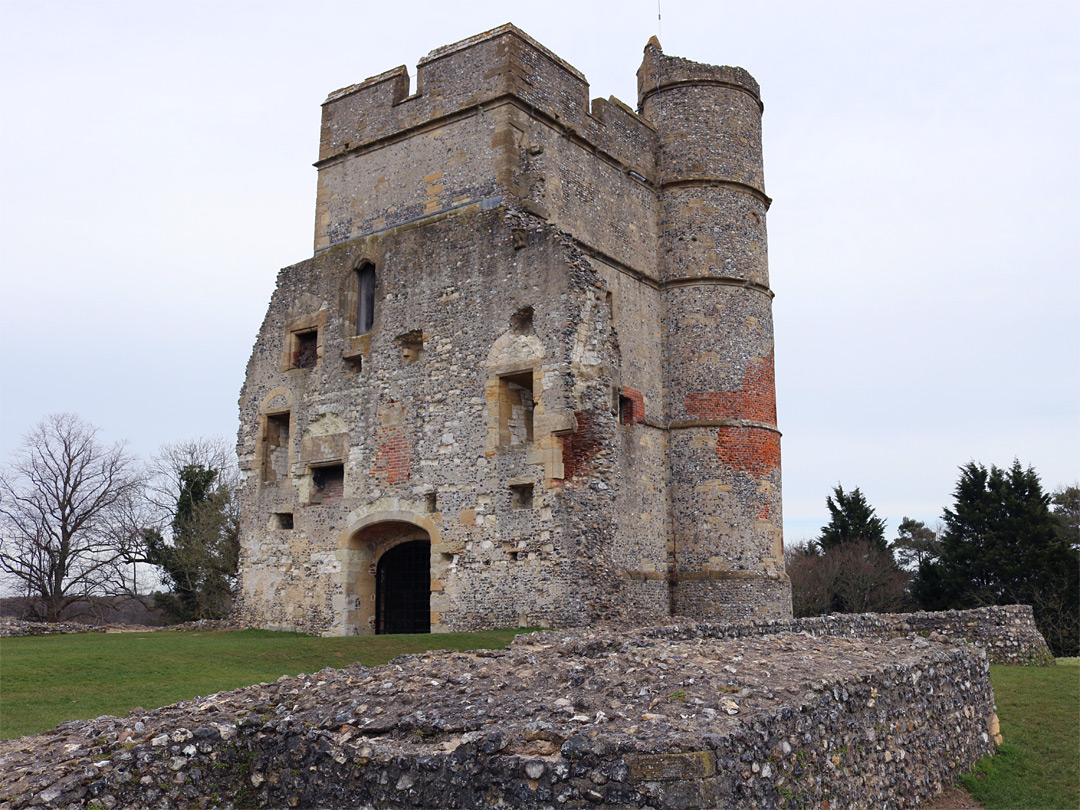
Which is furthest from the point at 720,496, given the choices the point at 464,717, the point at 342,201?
the point at 464,717

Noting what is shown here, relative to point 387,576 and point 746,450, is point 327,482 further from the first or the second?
point 746,450

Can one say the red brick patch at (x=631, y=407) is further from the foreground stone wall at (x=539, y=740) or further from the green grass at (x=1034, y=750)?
the foreground stone wall at (x=539, y=740)

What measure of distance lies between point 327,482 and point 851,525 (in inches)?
1219

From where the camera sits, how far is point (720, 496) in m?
20.5

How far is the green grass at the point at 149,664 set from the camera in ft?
34.7

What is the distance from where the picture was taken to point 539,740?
19.4 feet

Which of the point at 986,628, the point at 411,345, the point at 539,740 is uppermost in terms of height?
the point at 411,345

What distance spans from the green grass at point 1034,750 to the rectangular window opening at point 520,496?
25.9ft

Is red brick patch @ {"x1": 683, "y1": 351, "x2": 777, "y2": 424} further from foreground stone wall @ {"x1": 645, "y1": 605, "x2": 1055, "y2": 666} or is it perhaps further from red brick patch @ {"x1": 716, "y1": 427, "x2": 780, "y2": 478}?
foreground stone wall @ {"x1": 645, "y1": 605, "x2": 1055, "y2": 666}

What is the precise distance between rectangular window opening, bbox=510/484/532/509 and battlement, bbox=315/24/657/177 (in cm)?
779

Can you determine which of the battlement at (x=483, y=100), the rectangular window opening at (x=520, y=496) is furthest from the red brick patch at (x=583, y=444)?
the battlement at (x=483, y=100)

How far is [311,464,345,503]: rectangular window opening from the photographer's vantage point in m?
19.5

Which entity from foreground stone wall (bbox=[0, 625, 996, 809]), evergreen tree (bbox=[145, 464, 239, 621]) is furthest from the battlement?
evergreen tree (bbox=[145, 464, 239, 621])

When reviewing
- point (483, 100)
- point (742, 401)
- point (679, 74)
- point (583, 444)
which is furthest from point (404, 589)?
point (679, 74)
